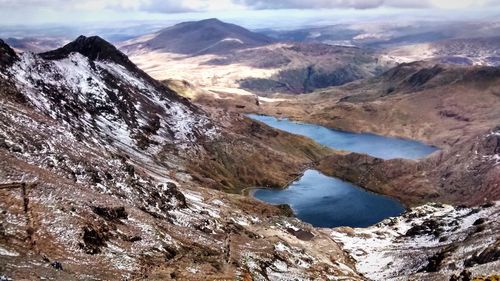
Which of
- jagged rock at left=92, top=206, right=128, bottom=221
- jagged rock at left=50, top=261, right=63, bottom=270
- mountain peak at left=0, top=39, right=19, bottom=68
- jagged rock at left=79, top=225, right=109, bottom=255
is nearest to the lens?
jagged rock at left=50, top=261, right=63, bottom=270

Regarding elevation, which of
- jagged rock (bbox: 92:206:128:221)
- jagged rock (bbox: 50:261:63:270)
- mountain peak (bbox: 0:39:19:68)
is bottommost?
jagged rock (bbox: 92:206:128:221)

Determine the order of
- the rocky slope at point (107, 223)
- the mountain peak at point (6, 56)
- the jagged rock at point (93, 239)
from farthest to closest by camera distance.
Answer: the mountain peak at point (6, 56)
the jagged rock at point (93, 239)
the rocky slope at point (107, 223)

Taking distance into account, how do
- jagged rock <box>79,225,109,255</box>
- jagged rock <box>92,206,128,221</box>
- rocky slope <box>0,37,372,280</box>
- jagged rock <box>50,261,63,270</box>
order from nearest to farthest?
jagged rock <box>50,261,63,270</box>, rocky slope <box>0,37,372,280</box>, jagged rock <box>79,225,109,255</box>, jagged rock <box>92,206,128,221</box>

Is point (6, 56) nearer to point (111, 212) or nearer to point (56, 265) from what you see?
point (111, 212)

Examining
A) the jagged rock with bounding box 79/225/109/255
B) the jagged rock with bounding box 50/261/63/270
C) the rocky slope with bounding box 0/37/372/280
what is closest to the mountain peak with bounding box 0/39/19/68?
the rocky slope with bounding box 0/37/372/280

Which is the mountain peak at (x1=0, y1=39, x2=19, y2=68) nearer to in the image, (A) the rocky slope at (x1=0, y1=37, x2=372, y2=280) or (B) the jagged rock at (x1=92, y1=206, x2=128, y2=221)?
(A) the rocky slope at (x1=0, y1=37, x2=372, y2=280)

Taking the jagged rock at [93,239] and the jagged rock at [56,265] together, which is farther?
the jagged rock at [93,239]

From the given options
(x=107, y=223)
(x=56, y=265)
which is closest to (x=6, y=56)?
(x=107, y=223)

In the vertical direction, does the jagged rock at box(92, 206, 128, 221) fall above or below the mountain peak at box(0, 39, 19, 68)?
below

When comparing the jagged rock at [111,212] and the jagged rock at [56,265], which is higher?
the jagged rock at [56,265]

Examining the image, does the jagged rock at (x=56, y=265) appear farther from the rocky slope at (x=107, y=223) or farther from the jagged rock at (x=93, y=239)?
the jagged rock at (x=93, y=239)

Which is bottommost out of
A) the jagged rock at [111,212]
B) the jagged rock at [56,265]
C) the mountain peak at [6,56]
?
the jagged rock at [111,212]

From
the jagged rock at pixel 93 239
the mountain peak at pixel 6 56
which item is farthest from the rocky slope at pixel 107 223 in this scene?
the mountain peak at pixel 6 56
